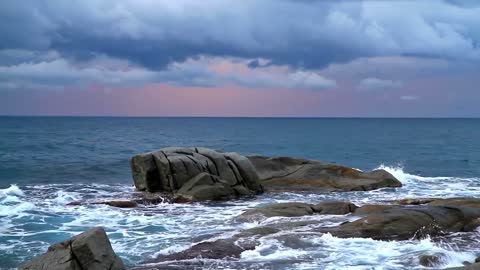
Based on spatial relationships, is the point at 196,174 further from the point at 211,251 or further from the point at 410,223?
the point at 410,223

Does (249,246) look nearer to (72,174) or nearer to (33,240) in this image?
(33,240)

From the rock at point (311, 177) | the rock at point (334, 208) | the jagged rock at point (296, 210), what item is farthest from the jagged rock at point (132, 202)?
the rock at point (334, 208)

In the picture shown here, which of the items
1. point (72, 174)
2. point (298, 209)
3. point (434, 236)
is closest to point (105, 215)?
point (298, 209)

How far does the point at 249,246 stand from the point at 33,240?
9458 millimetres

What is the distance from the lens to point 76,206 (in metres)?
29.0

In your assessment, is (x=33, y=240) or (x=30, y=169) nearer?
(x=33, y=240)

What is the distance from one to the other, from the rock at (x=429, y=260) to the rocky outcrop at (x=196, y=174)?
15822 millimetres

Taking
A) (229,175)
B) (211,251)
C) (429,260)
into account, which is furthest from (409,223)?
(229,175)

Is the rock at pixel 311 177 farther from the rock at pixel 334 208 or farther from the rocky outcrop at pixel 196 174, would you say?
the rock at pixel 334 208

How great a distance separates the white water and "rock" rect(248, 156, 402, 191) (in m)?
1.66

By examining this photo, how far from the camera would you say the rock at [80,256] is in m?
14.7

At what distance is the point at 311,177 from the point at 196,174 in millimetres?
8634

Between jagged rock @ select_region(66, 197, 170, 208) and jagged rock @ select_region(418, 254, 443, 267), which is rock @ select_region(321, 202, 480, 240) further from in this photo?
jagged rock @ select_region(66, 197, 170, 208)

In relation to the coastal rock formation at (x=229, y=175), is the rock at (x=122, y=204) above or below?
below
